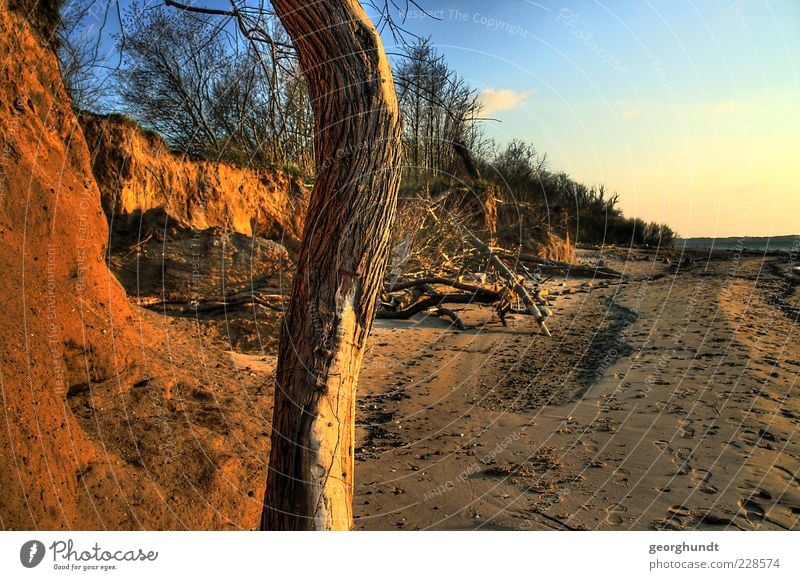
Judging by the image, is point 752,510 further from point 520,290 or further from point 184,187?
point 184,187

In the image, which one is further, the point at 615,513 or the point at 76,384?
the point at 76,384

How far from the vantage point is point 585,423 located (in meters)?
5.64

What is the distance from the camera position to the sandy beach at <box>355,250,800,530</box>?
161 inches

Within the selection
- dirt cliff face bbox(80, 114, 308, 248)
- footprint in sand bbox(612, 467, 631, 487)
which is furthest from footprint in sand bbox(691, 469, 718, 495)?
dirt cliff face bbox(80, 114, 308, 248)

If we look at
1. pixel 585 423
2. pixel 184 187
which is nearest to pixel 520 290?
pixel 585 423

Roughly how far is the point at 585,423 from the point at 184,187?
8636 millimetres

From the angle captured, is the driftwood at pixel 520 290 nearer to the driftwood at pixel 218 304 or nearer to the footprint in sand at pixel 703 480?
the driftwood at pixel 218 304

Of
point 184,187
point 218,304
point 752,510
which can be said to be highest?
point 184,187

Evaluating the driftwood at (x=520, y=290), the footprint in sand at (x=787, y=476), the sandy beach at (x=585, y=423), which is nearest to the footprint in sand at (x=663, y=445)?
the sandy beach at (x=585, y=423)

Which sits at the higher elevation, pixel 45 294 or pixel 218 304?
pixel 45 294

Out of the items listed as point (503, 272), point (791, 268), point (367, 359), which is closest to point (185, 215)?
point (367, 359)

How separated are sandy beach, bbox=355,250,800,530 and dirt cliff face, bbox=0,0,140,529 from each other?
201 centimetres

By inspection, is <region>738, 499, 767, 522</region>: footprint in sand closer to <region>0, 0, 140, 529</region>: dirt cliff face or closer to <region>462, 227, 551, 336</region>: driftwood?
<region>0, 0, 140, 529</region>: dirt cliff face

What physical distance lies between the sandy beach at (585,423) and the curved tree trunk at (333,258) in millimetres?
1042
